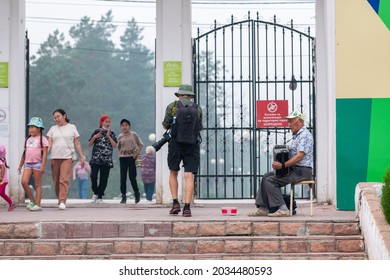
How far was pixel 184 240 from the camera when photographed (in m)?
11.9

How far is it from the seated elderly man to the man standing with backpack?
92 cm

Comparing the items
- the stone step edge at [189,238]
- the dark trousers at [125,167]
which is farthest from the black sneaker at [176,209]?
the dark trousers at [125,167]

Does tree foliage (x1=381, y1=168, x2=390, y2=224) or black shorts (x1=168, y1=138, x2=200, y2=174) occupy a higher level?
black shorts (x1=168, y1=138, x2=200, y2=174)

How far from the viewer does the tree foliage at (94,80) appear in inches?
2603

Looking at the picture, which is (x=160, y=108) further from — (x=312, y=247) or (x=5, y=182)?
(x=312, y=247)

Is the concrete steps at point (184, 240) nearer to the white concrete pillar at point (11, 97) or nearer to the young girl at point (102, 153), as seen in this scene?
Answer: the white concrete pillar at point (11, 97)

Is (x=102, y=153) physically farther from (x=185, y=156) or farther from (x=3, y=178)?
(x=185, y=156)

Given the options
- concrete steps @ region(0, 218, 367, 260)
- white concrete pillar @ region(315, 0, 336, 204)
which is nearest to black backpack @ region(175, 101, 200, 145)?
concrete steps @ region(0, 218, 367, 260)

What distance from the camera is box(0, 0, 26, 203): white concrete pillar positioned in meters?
17.5

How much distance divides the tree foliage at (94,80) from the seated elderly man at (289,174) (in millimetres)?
46047

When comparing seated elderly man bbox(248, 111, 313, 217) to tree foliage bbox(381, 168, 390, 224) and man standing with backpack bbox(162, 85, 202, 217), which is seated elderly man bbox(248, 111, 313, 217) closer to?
man standing with backpack bbox(162, 85, 202, 217)

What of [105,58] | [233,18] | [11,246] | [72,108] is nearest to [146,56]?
[105,58]

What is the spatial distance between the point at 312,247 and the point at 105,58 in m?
71.7

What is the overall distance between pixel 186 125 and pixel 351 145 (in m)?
2.29
